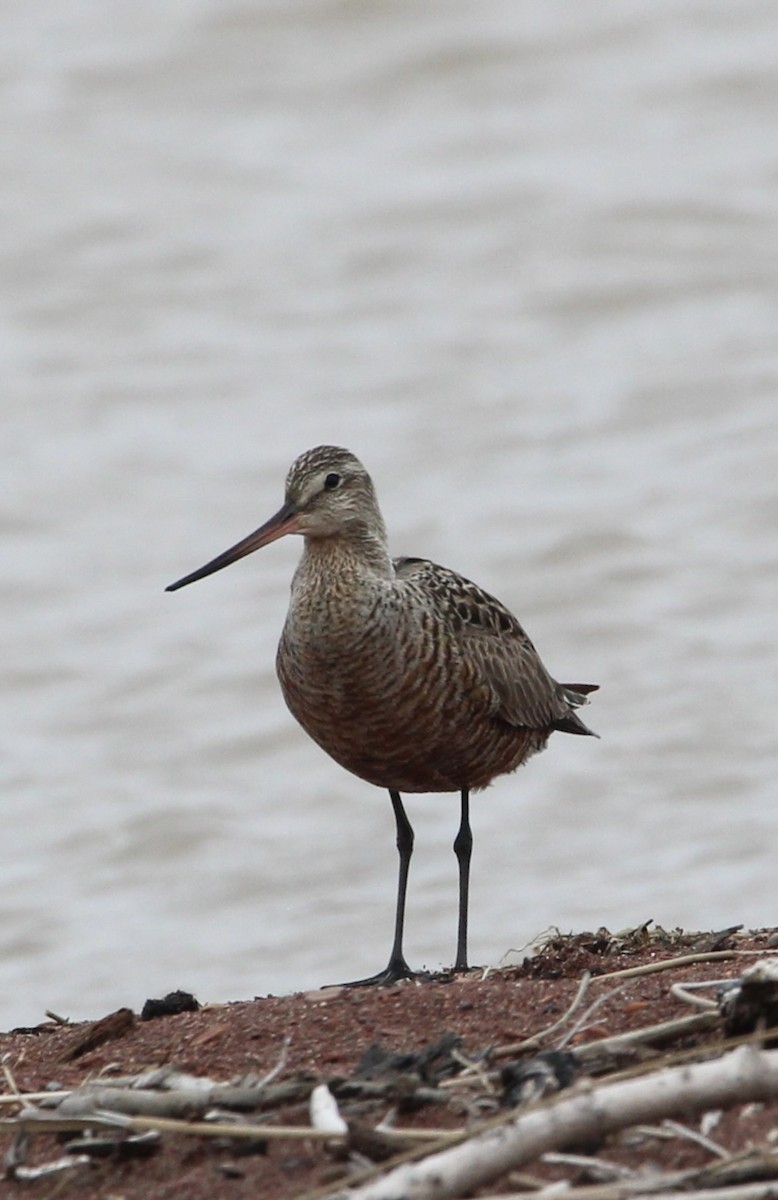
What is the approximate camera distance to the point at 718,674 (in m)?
14.6

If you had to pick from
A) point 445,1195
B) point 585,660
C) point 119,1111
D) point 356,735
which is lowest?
point 445,1195

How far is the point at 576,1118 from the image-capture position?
3779 millimetres

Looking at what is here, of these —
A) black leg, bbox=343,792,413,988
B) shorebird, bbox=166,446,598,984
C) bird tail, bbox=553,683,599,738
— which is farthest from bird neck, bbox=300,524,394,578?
bird tail, bbox=553,683,599,738

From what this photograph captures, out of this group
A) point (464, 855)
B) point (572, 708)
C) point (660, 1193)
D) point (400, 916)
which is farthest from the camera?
point (572, 708)

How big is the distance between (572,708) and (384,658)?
1.69 meters

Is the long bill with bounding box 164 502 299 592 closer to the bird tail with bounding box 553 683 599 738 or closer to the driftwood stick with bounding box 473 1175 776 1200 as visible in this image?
the bird tail with bounding box 553 683 599 738

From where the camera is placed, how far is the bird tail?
8.41 m

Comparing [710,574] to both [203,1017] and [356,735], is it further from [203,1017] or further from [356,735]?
[203,1017]

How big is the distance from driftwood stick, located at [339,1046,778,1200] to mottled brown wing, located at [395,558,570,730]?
12.1ft

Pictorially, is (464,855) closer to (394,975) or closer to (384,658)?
(394,975)

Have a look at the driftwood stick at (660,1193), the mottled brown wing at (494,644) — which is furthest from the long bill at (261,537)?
the driftwood stick at (660,1193)

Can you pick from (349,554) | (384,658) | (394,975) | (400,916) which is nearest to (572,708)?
(400,916)

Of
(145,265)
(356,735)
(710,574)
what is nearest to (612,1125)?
(356,735)

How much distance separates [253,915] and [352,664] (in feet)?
18.0
